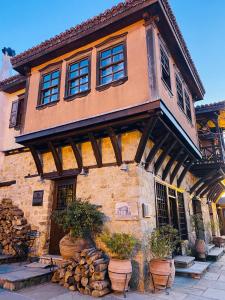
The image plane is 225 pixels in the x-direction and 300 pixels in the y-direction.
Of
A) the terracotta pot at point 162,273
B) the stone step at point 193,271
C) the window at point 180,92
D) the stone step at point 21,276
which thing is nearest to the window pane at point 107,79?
the window at point 180,92

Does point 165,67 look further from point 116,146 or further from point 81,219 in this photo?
point 81,219

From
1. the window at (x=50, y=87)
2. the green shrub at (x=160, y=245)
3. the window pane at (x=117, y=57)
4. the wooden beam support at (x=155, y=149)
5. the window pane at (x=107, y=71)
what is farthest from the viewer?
the window at (x=50, y=87)

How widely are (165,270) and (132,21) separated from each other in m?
→ 6.45

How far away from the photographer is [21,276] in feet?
16.5

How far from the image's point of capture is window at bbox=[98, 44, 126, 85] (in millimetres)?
6418

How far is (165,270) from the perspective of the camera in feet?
15.8

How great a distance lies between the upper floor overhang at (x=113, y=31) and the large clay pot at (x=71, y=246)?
5.88 meters

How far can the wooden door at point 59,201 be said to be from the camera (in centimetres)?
691

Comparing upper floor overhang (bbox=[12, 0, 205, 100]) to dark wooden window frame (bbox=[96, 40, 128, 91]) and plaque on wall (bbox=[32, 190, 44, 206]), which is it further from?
plaque on wall (bbox=[32, 190, 44, 206])

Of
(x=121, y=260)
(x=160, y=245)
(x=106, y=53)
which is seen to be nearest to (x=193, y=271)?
(x=160, y=245)

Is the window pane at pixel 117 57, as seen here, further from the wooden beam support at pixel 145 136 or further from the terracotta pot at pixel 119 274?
the terracotta pot at pixel 119 274

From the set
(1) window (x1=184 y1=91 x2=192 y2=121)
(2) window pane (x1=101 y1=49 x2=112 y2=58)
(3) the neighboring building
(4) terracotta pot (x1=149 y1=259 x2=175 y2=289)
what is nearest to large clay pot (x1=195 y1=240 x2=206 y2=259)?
(3) the neighboring building

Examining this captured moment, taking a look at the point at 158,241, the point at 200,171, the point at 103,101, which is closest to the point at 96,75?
the point at 103,101

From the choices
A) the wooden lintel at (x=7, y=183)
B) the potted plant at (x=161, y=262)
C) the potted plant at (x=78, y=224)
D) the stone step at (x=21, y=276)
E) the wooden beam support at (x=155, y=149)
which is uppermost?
the wooden beam support at (x=155, y=149)
